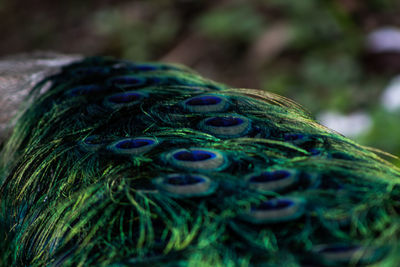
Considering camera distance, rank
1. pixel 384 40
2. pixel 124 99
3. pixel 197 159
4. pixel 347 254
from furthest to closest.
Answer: pixel 384 40
pixel 124 99
pixel 197 159
pixel 347 254

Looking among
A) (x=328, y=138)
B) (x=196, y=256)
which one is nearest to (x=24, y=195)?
(x=196, y=256)

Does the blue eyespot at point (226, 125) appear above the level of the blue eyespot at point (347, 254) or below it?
above

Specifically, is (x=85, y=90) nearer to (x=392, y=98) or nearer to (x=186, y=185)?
(x=186, y=185)

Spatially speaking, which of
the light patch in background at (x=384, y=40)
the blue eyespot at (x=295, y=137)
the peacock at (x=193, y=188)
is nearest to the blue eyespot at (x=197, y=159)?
the peacock at (x=193, y=188)

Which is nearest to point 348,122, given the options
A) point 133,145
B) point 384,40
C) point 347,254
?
point 384,40

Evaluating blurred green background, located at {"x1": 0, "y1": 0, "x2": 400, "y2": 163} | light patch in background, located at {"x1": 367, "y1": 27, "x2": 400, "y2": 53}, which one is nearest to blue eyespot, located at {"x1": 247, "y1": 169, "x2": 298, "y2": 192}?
blurred green background, located at {"x1": 0, "y1": 0, "x2": 400, "y2": 163}

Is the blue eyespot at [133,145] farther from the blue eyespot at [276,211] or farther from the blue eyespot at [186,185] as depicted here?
the blue eyespot at [276,211]
